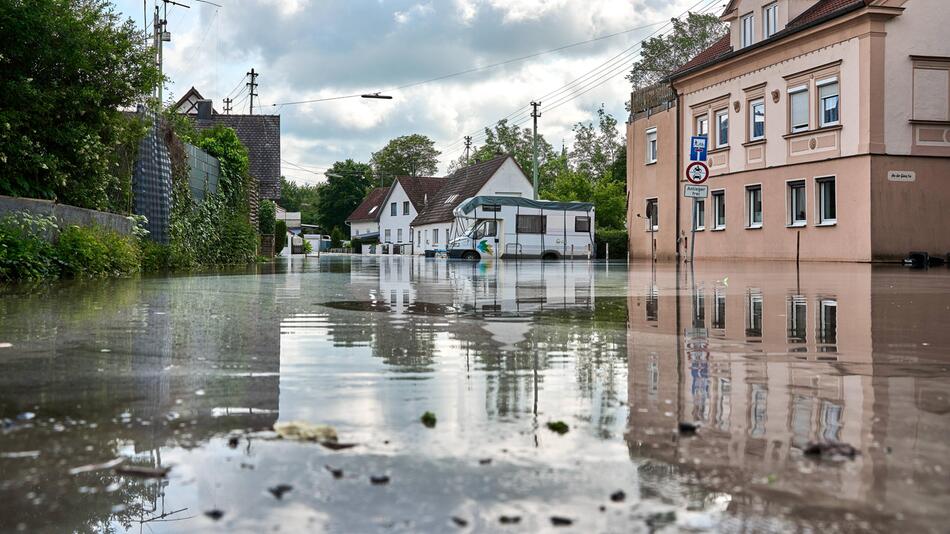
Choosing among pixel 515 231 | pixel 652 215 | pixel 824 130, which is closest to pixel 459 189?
pixel 515 231

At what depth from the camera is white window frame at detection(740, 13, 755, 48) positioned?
33.1 metres

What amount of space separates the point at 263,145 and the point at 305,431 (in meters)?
47.6

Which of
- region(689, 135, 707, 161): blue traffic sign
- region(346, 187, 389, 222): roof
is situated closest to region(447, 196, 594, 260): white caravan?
region(689, 135, 707, 161): blue traffic sign

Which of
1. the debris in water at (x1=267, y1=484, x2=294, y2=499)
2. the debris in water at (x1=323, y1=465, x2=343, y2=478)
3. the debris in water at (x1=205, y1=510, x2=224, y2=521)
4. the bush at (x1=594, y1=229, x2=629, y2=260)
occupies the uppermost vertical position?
the bush at (x1=594, y1=229, x2=629, y2=260)

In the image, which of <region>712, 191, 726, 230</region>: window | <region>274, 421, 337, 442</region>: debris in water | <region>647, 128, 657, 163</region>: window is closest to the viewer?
<region>274, 421, 337, 442</region>: debris in water

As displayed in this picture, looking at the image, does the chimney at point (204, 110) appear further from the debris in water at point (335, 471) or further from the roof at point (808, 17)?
the debris in water at point (335, 471)

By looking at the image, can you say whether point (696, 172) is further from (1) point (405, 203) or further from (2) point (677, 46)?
(1) point (405, 203)

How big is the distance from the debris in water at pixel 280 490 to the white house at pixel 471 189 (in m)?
60.7

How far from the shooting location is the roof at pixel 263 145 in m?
47.0

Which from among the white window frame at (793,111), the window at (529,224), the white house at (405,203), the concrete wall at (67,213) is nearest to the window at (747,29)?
the white window frame at (793,111)

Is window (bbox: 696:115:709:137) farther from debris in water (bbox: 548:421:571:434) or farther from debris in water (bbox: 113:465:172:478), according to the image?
debris in water (bbox: 113:465:172:478)

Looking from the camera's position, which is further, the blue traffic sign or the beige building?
the beige building

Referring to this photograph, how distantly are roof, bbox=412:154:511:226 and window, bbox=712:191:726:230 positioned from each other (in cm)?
2966

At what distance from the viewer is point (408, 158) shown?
110875 millimetres
